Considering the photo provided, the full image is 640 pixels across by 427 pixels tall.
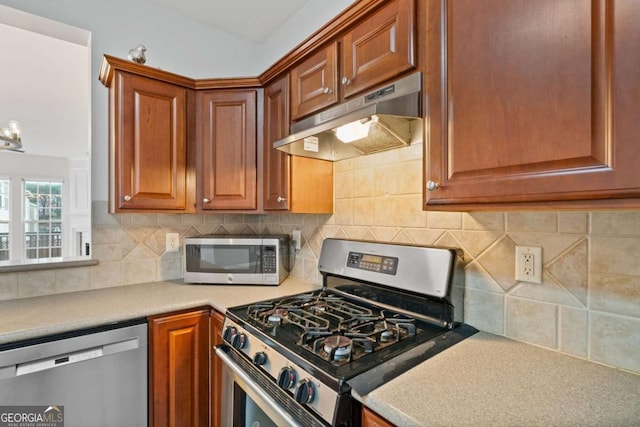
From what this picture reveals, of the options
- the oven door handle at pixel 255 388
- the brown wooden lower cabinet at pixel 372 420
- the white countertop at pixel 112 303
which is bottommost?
the oven door handle at pixel 255 388

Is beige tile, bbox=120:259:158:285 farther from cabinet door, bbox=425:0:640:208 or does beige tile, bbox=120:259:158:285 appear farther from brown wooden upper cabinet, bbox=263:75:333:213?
cabinet door, bbox=425:0:640:208

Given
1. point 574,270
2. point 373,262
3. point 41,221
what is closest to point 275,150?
point 373,262

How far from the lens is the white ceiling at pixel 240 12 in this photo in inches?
80.8

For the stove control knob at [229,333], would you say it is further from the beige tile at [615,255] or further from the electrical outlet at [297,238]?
the beige tile at [615,255]

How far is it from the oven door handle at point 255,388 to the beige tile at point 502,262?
831 millimetres

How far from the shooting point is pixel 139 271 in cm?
199

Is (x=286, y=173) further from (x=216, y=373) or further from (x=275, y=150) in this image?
(x=216, y=373)

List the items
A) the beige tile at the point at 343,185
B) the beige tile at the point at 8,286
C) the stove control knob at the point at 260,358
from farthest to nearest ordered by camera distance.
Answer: the beige tile at the point at 343,185, the beige tile at the point at 8,286, the stove control knob at the point at 260,358

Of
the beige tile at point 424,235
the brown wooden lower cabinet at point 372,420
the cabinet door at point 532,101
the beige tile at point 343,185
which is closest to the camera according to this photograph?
the cabinet door at point 532,101

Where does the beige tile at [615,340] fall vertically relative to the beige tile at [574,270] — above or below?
below

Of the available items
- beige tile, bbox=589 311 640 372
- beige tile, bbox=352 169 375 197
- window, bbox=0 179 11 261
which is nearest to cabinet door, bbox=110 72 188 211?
beige tile, bbox=352 169 375 197

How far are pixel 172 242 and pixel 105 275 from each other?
16.3 inches

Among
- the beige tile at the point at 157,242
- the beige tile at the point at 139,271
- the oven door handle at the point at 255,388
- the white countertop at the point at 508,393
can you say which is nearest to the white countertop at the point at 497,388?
the white countertop at the point at 508,393

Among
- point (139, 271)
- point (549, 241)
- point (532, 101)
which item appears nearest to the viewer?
point (532, 101)
